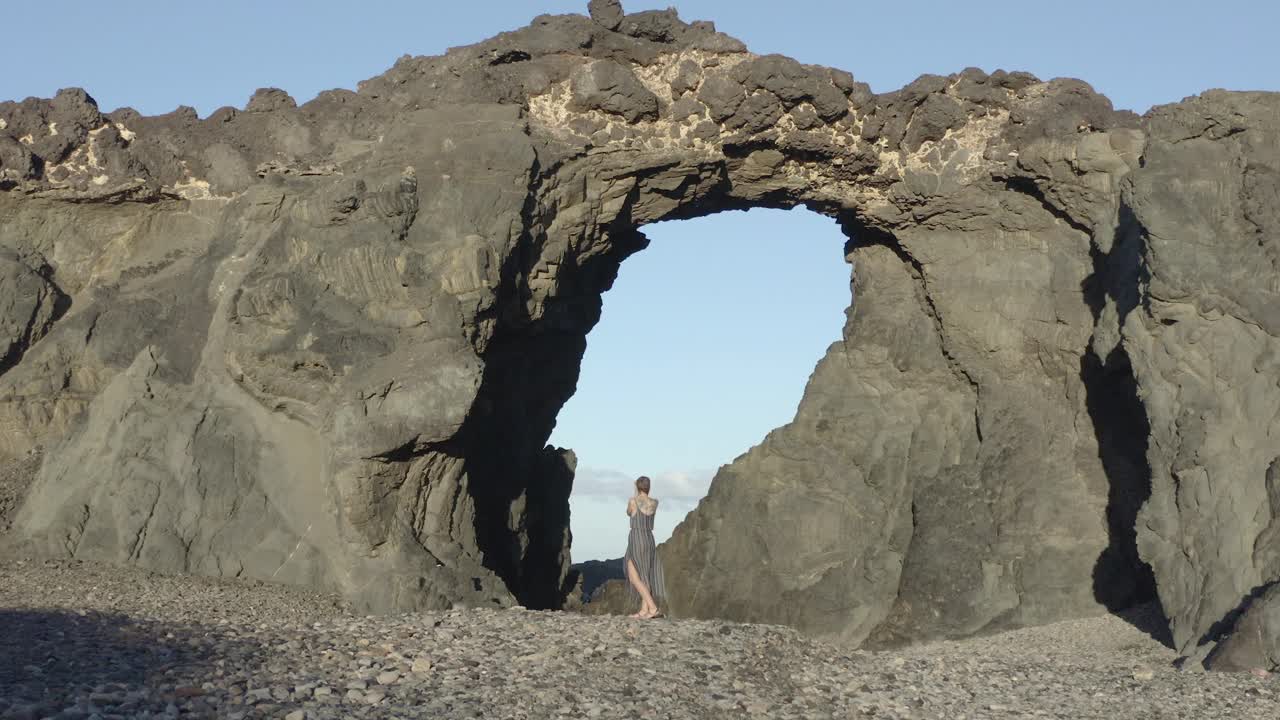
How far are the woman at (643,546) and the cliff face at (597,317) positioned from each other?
107 inches

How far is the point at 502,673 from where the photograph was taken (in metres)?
10.9

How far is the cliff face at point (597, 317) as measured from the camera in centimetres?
1659

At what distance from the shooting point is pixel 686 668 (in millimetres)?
11469

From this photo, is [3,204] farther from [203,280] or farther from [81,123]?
[203,280]

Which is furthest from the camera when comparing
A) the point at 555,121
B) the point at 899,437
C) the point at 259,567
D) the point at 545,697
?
the point at 899,437

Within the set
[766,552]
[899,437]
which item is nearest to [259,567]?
[766,552]

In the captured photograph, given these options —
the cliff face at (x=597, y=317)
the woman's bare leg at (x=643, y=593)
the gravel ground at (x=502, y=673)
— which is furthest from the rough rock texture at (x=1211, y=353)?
the woman's bare leg at (x=643, y=593)

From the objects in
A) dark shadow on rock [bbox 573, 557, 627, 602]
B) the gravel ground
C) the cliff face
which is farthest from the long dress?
dark shadow on rock [bbox 573, 557, 627, 602]

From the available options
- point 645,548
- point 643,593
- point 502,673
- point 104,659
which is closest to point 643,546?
point 645,548

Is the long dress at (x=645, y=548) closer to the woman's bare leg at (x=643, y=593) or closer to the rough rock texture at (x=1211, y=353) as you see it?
the woman's bare leg at (x=643, y=593)

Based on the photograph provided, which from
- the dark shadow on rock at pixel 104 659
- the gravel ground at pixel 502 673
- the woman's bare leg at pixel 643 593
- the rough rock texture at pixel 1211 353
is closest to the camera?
the dark shadow on rock at pixel 104 659

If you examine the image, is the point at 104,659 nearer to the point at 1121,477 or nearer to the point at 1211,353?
the point at 1211,353

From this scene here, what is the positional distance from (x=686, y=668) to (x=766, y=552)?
12329 millimetres

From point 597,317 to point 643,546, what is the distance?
10.0 meters
